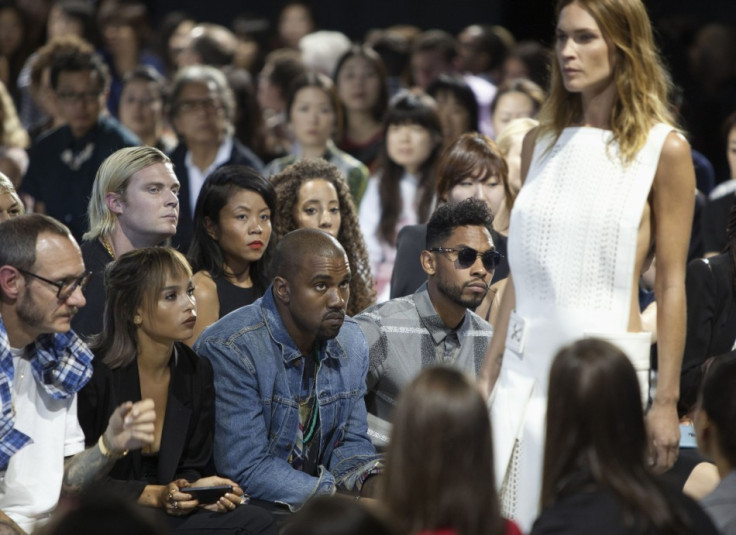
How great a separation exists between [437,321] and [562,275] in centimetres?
138

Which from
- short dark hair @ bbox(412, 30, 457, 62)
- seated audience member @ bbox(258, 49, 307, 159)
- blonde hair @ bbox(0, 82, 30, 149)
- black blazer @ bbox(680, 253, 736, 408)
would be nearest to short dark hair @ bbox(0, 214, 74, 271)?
black blazer @ bbox(680, 253, 736, 408)

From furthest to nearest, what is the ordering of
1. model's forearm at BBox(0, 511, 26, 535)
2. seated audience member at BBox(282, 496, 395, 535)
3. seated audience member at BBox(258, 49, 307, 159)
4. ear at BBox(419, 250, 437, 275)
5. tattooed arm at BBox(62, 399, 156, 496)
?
seated audience member at BBox(258, 49, 307, 159), ear at BBox(419, 250, 437, 275), tattooed arm at BBox(62, 399, 156, 496), model's forearm at BBox(0, 511, 26, 535), seated audience member at BBox(282, 496, 395, 535)

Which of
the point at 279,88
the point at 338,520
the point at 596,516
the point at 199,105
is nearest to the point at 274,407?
the point at 596,516

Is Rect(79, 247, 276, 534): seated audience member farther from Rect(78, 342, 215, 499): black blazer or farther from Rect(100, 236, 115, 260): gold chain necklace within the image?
Rect(100, 236, 115, 260): gold chain necklace

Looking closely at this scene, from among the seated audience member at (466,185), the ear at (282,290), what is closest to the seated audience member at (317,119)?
the seated audience member at (466,185)

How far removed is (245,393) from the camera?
12.4 feet

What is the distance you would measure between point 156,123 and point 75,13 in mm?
1993

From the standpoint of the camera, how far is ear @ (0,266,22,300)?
3.34 metres

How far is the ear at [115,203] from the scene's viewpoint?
4.49 m

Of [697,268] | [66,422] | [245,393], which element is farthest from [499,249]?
[66,422]

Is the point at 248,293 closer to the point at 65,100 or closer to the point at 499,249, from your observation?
the point at 499,249

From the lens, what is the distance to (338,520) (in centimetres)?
187

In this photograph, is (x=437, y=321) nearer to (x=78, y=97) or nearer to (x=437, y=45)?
(x=78, y=97)

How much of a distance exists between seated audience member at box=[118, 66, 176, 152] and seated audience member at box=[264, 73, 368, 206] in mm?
896
